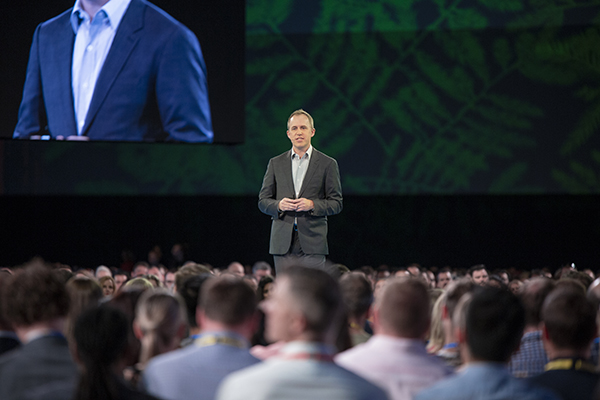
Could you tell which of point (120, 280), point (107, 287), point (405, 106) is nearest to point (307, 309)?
point (107, 287)

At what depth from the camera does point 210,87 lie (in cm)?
880

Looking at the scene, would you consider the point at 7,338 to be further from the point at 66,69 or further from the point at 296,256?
the point at 66,69

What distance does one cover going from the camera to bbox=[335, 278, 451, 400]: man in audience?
7.30ft

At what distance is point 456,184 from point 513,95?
150cm

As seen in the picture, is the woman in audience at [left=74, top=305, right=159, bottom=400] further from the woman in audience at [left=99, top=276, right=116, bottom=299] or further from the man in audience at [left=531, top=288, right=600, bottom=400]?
the woman in audience at [left=99, top=276, right=116, bottom=299]

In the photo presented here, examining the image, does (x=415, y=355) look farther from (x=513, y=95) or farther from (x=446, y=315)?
(x=513, y=95)

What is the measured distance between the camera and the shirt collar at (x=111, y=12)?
27.5 feet

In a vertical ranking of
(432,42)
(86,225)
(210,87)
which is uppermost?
(432,42)

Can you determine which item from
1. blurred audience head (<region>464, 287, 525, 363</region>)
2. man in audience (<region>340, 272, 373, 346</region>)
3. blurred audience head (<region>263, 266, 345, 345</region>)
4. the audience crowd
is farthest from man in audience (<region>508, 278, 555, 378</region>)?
blurred audience head (<region>263, 266, 345, 345</region>)

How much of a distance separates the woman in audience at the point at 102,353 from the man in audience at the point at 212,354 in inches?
8.7

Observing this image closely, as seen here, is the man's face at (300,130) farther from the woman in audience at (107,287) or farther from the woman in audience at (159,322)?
the woman in audience at (159,322)

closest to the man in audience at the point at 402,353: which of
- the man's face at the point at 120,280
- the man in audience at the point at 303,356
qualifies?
the man in audience at the point at 303,356

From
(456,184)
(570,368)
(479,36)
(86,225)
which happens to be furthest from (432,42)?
(570,368)

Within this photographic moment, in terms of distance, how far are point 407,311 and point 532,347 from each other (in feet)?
3.63
